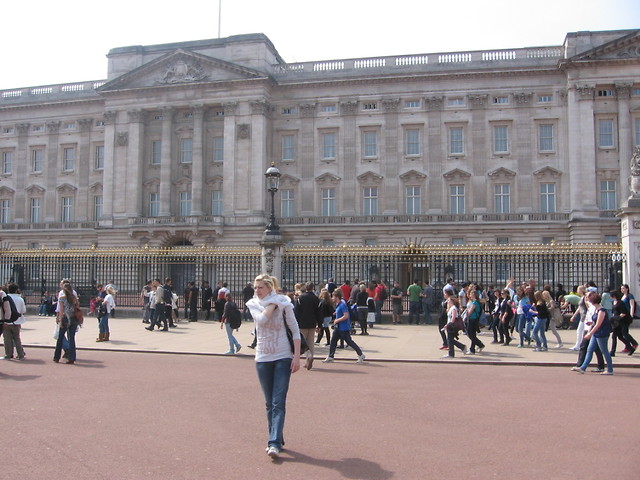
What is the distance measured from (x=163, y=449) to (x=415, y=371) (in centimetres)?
717

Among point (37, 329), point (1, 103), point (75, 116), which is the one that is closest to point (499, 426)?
point (37, 329)

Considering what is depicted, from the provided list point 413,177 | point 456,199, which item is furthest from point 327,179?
point 456,199

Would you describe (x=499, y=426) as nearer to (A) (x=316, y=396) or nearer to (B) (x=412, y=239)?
(A) (x=316, y=396)

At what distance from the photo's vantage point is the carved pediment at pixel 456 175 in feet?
161

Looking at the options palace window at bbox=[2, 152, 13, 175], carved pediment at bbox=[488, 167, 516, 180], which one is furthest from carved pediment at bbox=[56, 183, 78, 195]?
carved pediment at bbox=[488, 167, 516, 180]

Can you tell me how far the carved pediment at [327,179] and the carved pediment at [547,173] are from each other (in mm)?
15088

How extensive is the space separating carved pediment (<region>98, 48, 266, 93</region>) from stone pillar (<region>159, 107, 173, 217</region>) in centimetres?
271

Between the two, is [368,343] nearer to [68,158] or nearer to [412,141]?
[412,141]

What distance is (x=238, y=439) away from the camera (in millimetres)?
7848

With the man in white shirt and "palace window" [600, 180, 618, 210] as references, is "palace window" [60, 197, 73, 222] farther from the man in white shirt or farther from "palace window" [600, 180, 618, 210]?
the man in white shirt

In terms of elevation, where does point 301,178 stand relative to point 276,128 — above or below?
below

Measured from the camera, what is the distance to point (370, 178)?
5066 cm

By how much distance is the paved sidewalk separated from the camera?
49.8ft

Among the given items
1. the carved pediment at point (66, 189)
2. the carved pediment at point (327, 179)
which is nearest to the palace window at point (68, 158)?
the carved pediment at point (66, 189)
